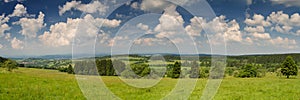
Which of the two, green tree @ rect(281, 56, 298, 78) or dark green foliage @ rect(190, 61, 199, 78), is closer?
green tree @ rect(281, 56, 298, 78)

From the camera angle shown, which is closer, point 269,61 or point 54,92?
point 54,92

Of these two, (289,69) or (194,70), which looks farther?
(194,70)

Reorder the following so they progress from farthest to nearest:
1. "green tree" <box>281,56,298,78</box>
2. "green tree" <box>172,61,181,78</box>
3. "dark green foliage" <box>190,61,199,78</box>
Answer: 1. "green tree" <box>172,61,181,78</box>
2. "dark green foliage" <box>190,61,199,78</box>
3. "green tree" <box>281,56,298,78</box>

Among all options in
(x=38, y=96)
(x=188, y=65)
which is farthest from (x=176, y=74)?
(x=38, y=96)

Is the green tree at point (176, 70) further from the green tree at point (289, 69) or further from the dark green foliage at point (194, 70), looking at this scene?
the green tree at point (289, 69)

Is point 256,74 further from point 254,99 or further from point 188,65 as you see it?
point 254,99

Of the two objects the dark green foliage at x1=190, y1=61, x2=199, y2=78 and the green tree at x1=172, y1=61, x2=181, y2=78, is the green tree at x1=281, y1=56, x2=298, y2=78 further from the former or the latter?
the green tree at x1=172, y1=61, x2=181, y2=78

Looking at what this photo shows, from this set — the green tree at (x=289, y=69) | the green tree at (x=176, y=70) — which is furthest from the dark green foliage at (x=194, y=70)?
the green tree at (x=289, y=69)

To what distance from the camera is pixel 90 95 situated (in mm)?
18875

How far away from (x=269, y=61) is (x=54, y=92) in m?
192

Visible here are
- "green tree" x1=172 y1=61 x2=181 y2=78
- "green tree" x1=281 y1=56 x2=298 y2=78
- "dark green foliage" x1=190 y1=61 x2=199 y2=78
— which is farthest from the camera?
"green tree" x1=172 y1=61 x2=181 y2=78

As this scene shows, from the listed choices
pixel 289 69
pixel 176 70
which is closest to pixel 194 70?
pixel 176 70

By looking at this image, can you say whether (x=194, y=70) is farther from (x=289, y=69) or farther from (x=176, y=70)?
(x=289, y=69)

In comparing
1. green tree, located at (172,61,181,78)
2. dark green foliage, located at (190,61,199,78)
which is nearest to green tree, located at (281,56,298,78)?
dark green foliage, located at (190,61,199,78)
